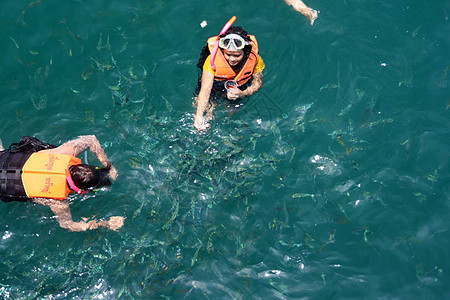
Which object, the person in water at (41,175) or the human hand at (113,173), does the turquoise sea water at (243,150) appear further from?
the person in water at (41,175)

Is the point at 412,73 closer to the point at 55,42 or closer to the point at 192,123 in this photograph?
the point at 192,123

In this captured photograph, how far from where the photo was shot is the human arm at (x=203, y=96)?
6.64m

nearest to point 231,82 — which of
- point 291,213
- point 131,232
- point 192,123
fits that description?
point 192,123

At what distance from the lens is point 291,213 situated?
6.86 metres

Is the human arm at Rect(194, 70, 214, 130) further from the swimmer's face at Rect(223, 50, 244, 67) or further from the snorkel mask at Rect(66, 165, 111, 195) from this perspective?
the snorkel mask at Rect(66, 165, 111, 195)

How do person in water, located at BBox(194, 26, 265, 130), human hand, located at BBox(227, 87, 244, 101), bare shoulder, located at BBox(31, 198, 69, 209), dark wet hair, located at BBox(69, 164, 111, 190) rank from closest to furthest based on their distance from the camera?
dark wet hair, located at BBox(69, 164, 111, 190), bare shoulder, located at BBox(31, 198, 69, 209), person in water, located at BBox(194, 26, 265, 130), human hand, located at BBox(227, 87, 244, 101)

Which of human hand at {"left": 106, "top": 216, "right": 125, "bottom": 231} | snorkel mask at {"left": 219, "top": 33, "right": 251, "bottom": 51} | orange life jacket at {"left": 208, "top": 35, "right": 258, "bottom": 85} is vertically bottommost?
human hand at {"left": 106, "top": 216, "right": 125, "bottom": 231}

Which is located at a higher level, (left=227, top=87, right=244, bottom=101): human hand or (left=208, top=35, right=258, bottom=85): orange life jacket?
(left=208, top=35, right=258, bottom=85): orange life jacket

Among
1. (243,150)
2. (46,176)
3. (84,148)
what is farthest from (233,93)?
(46,176)

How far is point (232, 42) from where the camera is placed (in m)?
6.30

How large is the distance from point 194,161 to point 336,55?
386 centimetres

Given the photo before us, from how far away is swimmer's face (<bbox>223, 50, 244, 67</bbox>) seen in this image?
20.7ft

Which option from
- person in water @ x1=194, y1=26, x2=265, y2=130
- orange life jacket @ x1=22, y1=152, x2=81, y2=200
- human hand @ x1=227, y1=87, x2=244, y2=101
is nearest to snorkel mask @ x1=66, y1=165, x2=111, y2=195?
orange life jacket @ x1=22, y1=152, x2=81, y2=200

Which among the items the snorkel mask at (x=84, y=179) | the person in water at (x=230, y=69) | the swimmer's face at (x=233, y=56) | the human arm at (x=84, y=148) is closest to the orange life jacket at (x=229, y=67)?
the person in water at (x=230, y=69)
